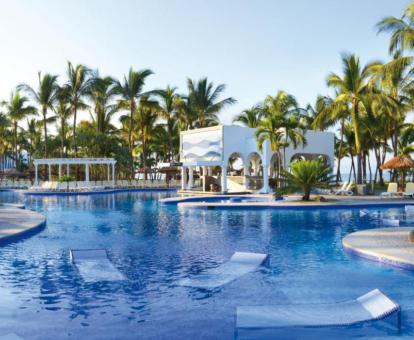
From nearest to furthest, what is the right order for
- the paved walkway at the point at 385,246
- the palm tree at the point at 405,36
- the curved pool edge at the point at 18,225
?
the paved walkway at the point at 385,246 → the curved pool edge at the point at 18,225 → the palm tree at the point at 405,36

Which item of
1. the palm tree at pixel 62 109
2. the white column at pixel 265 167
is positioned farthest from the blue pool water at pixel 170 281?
the palm tree at pixel 62 109

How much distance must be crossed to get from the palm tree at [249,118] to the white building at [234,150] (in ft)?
20.4

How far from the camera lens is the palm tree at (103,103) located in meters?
39.2

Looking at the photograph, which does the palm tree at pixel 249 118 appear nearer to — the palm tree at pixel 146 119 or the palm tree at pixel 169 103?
the palm tree at pixel 169 103

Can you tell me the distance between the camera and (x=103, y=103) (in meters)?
42.0

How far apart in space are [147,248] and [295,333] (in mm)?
5872

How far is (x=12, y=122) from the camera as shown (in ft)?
161

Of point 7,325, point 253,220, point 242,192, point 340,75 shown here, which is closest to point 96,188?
point 242,192

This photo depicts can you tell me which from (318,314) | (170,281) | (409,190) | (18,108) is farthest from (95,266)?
(18,108)

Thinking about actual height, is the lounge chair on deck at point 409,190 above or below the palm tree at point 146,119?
below

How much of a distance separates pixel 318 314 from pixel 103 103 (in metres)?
38.4

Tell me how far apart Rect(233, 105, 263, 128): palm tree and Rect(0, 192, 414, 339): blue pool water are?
77.6ft

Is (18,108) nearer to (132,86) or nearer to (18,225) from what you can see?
(132,86)

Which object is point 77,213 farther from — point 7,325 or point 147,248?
point 7,325
